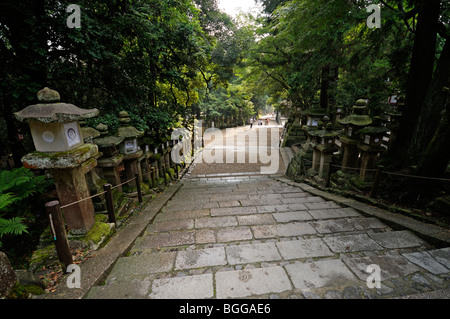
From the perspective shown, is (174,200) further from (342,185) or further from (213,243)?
(342,185)

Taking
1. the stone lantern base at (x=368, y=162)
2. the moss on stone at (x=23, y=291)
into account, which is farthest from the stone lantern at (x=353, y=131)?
the moss on stone at (x=23, y=291)

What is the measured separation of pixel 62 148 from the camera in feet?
9.05

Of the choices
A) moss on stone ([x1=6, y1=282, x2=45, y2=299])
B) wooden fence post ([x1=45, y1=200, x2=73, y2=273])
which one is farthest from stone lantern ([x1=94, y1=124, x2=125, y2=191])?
moss on stone ([x1=6, y1=282, x2=45, y2=299])

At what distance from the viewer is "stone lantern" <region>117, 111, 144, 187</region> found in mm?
5195

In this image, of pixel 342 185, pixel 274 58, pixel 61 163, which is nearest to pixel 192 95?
pixel 274 58

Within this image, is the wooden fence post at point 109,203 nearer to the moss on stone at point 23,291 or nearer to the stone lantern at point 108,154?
the stone lantern at point 108,154

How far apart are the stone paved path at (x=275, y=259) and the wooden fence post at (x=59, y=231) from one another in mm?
589

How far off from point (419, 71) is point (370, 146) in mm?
1916

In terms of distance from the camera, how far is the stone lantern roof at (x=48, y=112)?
8.14ft

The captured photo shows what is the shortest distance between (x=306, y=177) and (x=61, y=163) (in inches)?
318

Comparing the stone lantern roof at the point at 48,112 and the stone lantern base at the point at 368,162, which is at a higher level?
the stone lantern roof at the point at 48,112

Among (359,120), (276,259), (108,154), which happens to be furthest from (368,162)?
(108,154)

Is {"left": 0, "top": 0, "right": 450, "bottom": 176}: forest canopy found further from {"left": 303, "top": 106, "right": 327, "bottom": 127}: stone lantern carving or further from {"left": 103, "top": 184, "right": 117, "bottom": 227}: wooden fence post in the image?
{"left": 303, "top": 106, "right": 327, "bottom": 127}: stone lantern carving

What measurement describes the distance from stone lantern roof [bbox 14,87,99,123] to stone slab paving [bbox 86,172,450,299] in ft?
6.95
